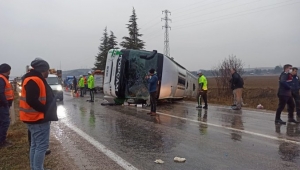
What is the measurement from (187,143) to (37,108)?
3.59 m

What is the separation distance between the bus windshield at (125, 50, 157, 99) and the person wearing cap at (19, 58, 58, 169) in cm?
1039

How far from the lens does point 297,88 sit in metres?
9.99

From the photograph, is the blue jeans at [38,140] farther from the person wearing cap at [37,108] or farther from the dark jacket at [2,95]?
the dark jacket at [2,95]

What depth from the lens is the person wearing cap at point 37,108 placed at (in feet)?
12.8

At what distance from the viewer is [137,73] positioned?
48.1 ft

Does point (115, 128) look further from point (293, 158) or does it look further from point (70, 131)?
point (293, 158)

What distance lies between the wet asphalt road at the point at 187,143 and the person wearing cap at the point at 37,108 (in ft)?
3.59

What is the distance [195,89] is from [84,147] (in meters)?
17.0

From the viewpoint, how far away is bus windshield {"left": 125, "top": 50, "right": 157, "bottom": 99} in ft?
47.6

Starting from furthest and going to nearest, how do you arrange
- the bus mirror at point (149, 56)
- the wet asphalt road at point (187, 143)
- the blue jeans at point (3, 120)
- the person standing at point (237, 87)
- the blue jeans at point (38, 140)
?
1. the bus mirror at point (149, 56)
2. the person standing at point (237, 87)
3. the blue jeans at point (3, 120)
4. the wet asphalt road at point (187, 143)
5. the blue jeans at point (38, 140)

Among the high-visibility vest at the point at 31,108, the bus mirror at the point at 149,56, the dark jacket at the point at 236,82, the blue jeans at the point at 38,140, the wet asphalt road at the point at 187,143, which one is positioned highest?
Result: the bus mirror at the point at 149,56

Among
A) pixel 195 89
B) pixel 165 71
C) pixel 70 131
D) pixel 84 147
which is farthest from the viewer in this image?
pixel 195 89

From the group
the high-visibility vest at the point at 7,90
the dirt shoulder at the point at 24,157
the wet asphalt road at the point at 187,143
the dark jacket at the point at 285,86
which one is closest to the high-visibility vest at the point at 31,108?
the dirt shoulder at the point at 24,157

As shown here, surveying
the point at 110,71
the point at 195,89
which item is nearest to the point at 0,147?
the point at 110,71
